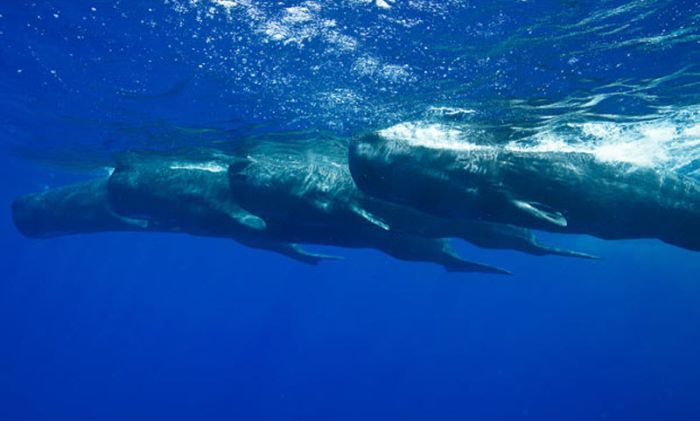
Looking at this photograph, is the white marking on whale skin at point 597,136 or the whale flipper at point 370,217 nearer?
the whale flipper at point 370,217

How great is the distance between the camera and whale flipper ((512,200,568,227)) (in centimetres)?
609

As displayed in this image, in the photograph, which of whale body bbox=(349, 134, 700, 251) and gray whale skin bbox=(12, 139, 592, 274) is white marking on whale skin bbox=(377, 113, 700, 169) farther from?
whale body bbox=(349, 134, 700, 251)

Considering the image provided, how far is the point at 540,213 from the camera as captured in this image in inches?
244

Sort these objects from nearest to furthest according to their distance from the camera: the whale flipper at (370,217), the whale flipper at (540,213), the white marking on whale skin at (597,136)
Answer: the whale flipper at (540,213), the whale flipper at (370,217), the white marking on whale skin at (597,136)

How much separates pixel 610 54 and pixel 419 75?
134 inches

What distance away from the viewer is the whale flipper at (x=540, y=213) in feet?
20.0

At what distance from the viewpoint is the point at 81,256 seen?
286ft

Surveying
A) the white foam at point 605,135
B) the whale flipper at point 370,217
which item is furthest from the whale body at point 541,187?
the white foam at point 605,135

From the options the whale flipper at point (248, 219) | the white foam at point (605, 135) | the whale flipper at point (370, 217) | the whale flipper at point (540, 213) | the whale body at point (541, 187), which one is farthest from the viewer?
the white foam at point (605, 135)

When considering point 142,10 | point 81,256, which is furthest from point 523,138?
point 81,256

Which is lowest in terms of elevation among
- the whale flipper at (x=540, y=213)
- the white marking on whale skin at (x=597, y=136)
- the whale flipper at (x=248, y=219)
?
the whale flipper at (x=248, y=219)

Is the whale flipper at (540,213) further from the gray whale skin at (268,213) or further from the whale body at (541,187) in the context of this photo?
the gray whale skin at (268,213)

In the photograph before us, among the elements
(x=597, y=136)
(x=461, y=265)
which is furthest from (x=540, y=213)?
(x=597, y=136)

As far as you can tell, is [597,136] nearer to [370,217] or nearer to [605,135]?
[605,135]
